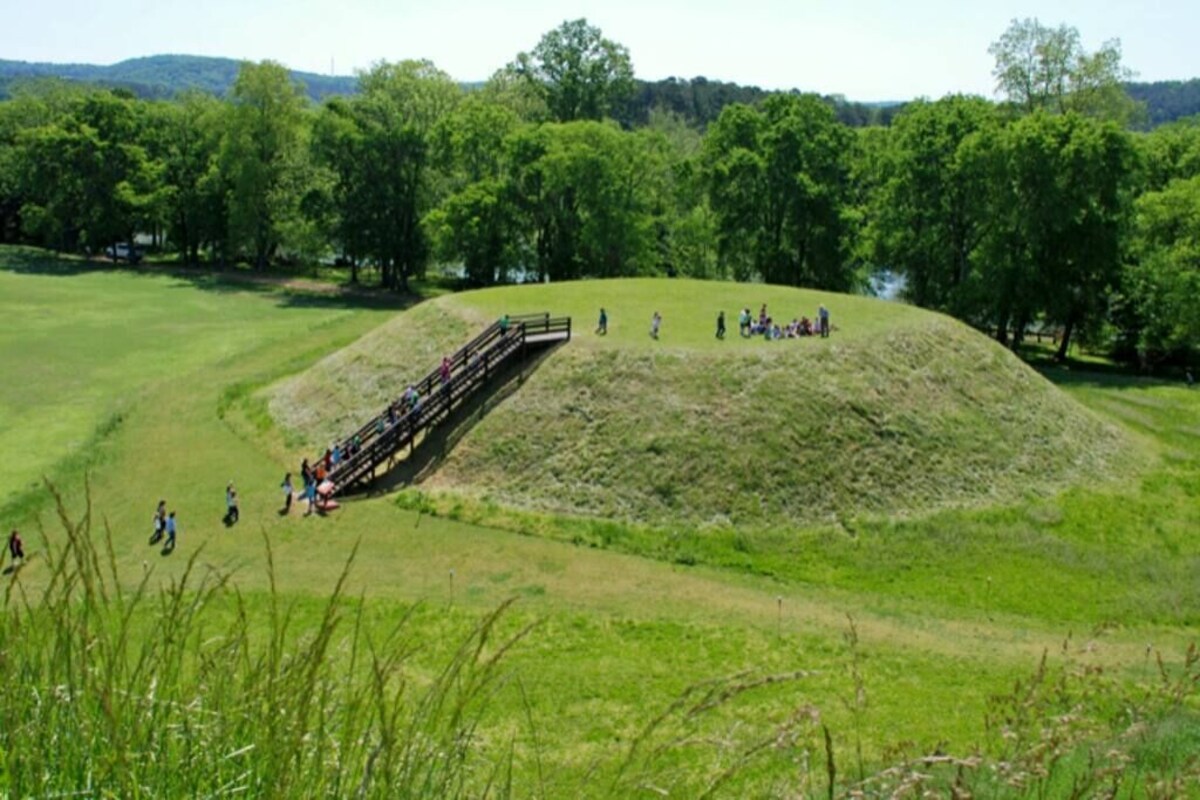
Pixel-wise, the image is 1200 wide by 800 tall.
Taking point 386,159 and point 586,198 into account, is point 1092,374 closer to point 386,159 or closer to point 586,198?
point 586,198

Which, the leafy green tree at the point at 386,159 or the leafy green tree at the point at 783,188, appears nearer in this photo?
the leafy green tree at the point at 783,188

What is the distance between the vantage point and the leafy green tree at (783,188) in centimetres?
7031

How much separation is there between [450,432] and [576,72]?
74.4 m

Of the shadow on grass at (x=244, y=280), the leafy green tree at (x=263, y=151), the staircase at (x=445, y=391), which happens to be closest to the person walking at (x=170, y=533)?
the staircase at (x=445, y=391)

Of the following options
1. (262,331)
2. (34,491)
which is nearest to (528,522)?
(34,491)

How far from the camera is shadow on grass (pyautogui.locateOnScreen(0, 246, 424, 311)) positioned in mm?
82250

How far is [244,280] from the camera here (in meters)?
92.3

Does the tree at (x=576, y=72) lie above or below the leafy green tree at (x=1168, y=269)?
above

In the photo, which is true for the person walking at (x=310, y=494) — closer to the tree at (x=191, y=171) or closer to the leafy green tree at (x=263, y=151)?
the leafy green tree at (x=263, y=151)

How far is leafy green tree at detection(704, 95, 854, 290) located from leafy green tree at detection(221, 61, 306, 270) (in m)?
39.7

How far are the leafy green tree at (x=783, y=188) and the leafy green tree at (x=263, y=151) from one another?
130ft

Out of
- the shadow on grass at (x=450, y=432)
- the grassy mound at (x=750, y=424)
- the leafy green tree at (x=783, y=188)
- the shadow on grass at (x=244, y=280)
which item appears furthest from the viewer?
the shadow on grass at (x=244, y=280)

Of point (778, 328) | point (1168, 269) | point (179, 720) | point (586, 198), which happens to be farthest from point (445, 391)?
point (1168, 269)

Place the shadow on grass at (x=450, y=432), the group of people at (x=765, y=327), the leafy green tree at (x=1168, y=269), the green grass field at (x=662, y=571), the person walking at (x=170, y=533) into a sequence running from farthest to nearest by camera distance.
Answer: the leafy green tree at (x=1168, y=269), the group of people at (x=765, y=327), the shadow on grass at (x=450, y=432), the person walking at (x=170, y=533), the green grass field at (x=662, y=571)
